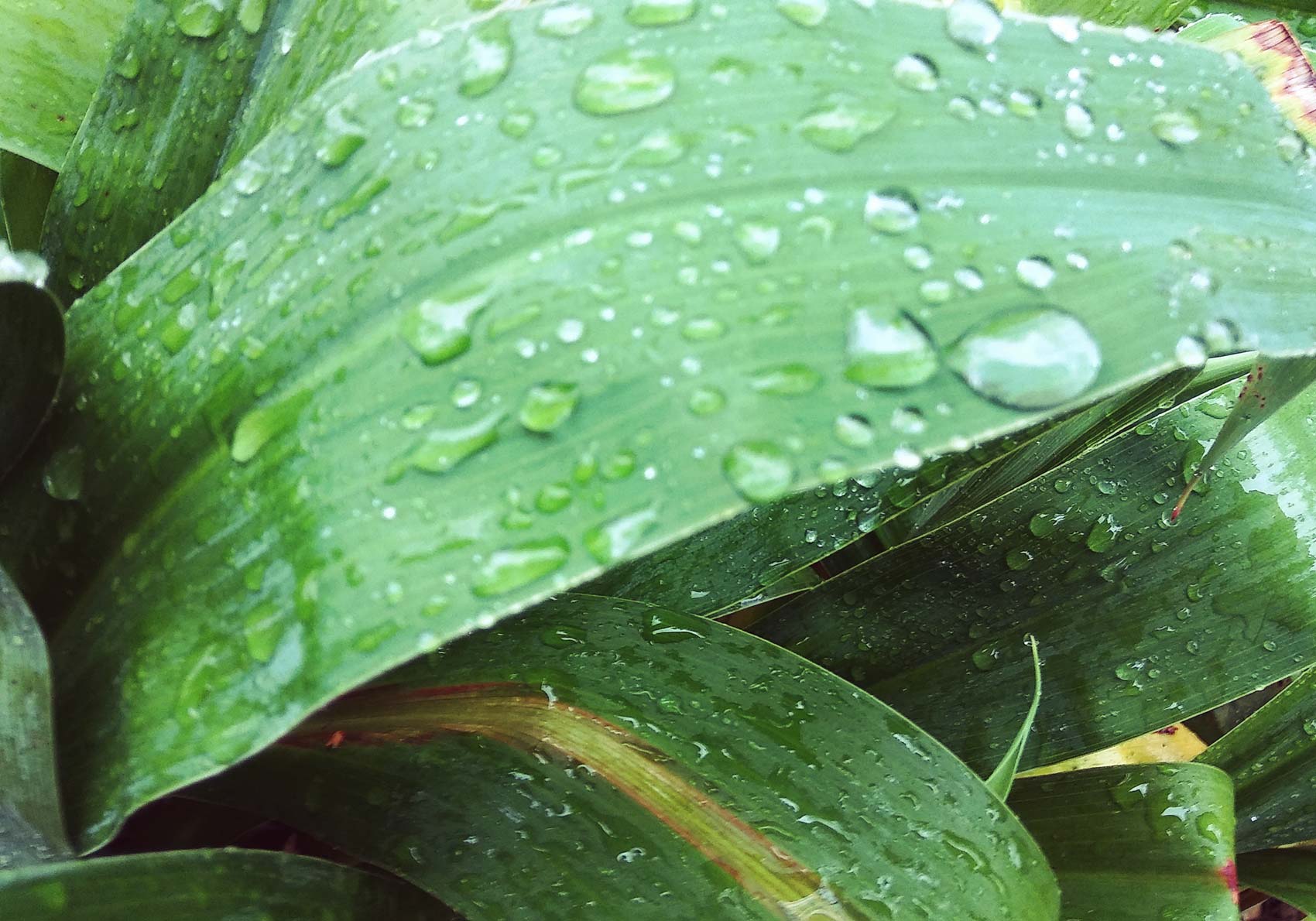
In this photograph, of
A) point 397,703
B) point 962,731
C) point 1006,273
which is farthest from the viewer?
point 962,731

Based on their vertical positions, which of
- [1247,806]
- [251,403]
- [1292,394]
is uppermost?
[251,403]

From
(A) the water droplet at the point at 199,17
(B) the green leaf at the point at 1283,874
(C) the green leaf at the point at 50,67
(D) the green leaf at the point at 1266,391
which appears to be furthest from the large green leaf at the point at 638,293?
(B) the green leaf at the point at 1283,874

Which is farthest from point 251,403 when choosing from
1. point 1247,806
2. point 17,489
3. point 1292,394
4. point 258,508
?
point 1247,806

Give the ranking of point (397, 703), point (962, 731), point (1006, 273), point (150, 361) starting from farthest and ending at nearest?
point (962, 731) → point (397, 703) → point (150, 361) → point (1006, 273)

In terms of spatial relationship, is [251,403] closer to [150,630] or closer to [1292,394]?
[150,630]

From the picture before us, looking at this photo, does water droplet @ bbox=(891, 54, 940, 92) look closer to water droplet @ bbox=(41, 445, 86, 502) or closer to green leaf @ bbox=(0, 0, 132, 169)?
water droplet @ bbox=(41, 445, 86, 502)

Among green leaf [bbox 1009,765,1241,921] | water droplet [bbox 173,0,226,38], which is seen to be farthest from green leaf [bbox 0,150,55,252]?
green leaf [bbox 1009,765,1241,921]

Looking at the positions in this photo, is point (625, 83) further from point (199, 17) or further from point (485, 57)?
point (199, 17)
